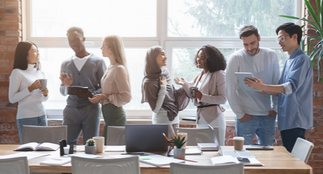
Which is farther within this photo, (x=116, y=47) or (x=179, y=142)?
(x=116, y=47)

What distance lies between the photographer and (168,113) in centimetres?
322

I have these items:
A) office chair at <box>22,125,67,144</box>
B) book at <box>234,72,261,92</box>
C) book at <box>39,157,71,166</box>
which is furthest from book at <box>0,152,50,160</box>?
book at <box>234,72,261,92</box>

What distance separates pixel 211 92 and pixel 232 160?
1.34 meters

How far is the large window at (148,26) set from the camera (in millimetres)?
4156

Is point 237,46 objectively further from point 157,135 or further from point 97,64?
point 157,135

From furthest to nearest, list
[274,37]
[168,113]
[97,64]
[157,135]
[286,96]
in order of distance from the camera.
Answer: [274,37] < [97,64] < [168,113] < [286,96] < [157,135]

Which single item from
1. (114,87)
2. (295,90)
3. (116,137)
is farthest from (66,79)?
(295,90)

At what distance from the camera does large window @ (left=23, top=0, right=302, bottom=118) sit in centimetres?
416

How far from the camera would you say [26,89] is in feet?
11.2

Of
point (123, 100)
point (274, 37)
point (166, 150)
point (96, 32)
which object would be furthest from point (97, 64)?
point (274, 37)

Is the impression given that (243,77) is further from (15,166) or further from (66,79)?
(15,166)

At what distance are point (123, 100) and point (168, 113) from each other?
0.50m

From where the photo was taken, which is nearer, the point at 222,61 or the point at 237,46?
the point at 222,61

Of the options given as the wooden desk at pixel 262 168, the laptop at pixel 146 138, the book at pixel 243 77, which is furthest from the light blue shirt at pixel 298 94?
the laptop at pixel 146 138
